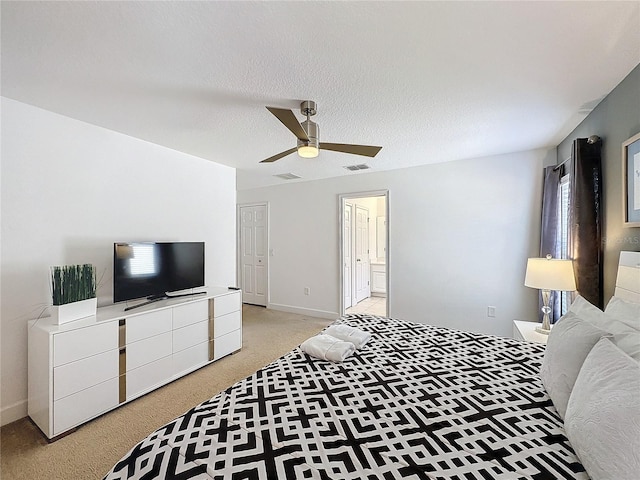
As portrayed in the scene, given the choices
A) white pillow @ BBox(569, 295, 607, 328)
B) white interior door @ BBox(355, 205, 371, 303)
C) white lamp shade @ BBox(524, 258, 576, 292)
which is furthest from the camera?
white interior door @ BBox(355, 205, 371, 303)

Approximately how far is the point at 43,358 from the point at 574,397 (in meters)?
3.09

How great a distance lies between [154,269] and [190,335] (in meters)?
0.77

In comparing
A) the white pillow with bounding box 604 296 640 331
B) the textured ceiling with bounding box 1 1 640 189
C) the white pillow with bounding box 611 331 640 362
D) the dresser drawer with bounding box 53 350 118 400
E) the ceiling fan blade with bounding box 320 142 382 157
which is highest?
the textured ceiling with bounding box 1 1 640 189

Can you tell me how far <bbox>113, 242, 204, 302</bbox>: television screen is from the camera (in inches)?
101

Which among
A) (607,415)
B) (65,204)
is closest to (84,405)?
(65,204)

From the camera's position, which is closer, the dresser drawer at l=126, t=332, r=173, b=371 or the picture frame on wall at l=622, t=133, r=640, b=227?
the picture frame on wall at l=622, t=133, r=640, b=227

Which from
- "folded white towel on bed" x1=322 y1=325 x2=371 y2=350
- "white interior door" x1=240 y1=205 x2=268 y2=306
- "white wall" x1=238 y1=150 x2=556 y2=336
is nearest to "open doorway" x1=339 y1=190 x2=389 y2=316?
"white wall" x1=238 y1=150 x2=556 y2=336

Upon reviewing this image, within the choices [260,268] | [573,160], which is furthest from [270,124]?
[260,268]

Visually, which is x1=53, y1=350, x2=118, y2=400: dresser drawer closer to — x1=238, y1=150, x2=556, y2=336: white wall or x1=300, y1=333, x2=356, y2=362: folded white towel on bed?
x1=300, y1=333, x2=356, y2=362: folded white towel on bed

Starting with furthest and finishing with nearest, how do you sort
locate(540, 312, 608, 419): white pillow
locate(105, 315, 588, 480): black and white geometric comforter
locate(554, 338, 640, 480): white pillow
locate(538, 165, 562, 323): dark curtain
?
locate(538, 165, 562, 323): dark curtain
locate(540, 312, 608, 419): white pillow
locate(105, 315, 588, 480): black and white geometric comforter
locate(554, 338, 640, 480): white pillow

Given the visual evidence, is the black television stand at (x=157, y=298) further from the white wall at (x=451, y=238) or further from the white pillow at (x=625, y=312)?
the white pillow at (x=625, y=312)

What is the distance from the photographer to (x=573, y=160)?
2.26 m

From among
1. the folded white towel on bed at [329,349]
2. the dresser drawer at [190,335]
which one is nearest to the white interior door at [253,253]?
the dresser drawer at [190,335]

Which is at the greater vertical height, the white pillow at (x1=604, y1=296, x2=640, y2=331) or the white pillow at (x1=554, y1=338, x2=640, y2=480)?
the white pillow at (x1=604, y1=296, x2=640, y2=331)
